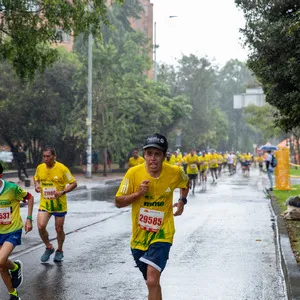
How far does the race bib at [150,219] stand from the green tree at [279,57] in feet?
26.1

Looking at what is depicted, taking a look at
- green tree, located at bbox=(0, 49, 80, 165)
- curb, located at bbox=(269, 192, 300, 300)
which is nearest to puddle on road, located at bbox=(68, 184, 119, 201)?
curb, located at bbox=(269, 192, 300, 300)

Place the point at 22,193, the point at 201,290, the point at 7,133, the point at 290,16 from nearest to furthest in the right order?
the point at 22,193 → the point at 201,290 → the point at 290,16 → the point at 7,133

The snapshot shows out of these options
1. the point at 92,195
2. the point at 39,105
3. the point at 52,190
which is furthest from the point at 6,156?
the point at 52,190

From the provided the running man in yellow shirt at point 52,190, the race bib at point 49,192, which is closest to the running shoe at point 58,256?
the running man in yellow shirt at point 52,190

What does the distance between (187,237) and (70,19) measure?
20.5 feet

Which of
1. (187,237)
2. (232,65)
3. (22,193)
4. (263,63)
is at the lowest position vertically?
(187,237)

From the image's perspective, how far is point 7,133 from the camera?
3784cm

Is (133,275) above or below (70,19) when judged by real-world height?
below

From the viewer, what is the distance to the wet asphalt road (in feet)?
24.2

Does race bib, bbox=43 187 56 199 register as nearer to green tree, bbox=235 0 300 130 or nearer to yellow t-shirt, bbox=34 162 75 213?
yellow t-shirt, bbox=34 162 75 213

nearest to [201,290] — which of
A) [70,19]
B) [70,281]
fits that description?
[70,281]

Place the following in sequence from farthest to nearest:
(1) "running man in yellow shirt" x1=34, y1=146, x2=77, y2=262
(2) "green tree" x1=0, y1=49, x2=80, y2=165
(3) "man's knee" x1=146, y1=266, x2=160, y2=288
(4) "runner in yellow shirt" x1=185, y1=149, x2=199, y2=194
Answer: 1. (2) "green tree" x1=0, y1=49, x2=80, y2=165
2. (4) "runner in yellow shirt" x1=185, y1=149, x2=199, y2=194
3. (1) "running man in yellow shirt" x1=34, y1=146, x2=77, y2=262
4. (3) "man's knee" x1=146, y1=266, x2=160, y2=288

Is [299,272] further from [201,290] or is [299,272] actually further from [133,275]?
[133,275]

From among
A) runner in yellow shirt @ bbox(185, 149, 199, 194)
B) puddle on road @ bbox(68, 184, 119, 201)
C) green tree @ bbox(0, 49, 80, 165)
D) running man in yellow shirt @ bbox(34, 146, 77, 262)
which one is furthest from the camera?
green tree @ bbox(0, 49, 80, 165)
